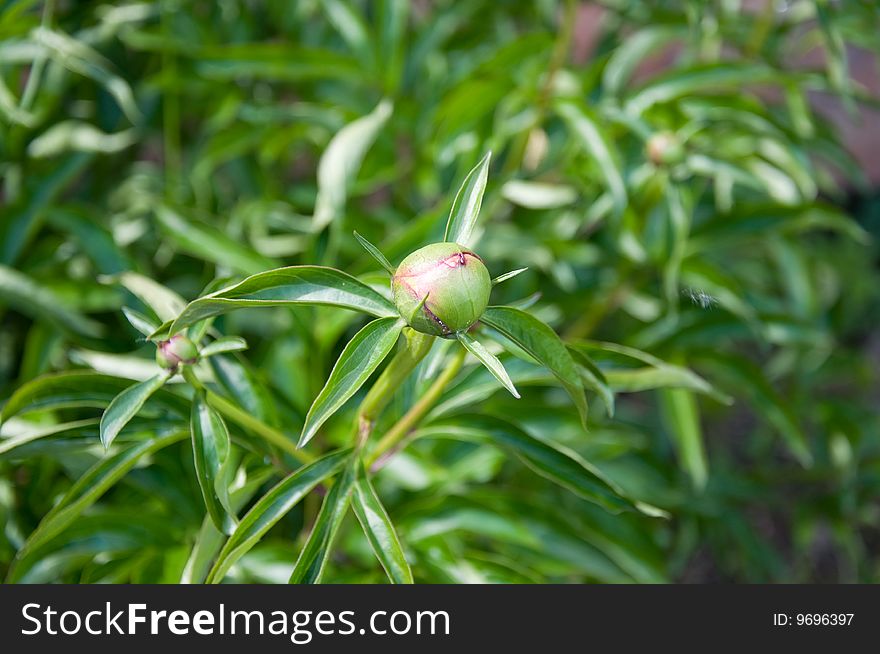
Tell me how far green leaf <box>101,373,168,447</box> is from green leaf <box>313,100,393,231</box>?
13.2 inches

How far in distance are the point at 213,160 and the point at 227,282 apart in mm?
553

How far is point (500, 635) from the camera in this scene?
745 millimetres

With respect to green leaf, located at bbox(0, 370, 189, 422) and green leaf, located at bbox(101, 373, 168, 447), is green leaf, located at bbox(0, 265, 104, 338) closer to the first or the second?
green leaf, located at bbox(0, 370, 189, 422)

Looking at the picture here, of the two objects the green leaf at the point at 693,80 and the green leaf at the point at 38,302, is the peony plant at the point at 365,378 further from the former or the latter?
the green leaf at the point at 693,80

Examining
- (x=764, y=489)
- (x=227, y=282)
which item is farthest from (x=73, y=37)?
(x=764, y=489)

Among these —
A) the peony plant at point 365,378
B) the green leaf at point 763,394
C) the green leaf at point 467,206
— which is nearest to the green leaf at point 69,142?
the peony plant at point 365,378

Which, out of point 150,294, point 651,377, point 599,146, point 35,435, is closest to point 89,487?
point 35,435

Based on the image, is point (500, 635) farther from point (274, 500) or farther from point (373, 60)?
point (373, 60)

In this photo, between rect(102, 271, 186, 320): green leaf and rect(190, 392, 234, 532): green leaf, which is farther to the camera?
rect(102, 271, 186, 320): green leaf

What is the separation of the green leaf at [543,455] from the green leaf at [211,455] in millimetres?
190

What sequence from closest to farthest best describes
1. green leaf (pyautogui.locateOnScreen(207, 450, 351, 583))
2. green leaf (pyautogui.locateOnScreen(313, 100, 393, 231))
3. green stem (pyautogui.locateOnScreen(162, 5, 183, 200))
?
green leaf (pyautogui.locateOnScreen(207, 450, 351, 583)) < green leaf (pyautogui.locateOnScreen(313, 100, 393, 231)) < green stem (pyautogui.locateOnScreen(162, 5, 183, 200))

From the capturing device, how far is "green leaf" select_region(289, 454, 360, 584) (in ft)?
1.99

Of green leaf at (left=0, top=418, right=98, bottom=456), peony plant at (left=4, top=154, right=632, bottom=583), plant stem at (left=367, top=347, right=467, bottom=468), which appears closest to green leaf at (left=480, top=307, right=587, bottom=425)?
peony plant at (left=4, top=154, right=632, bottom=583)

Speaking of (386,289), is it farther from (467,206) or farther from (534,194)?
(534,194)
